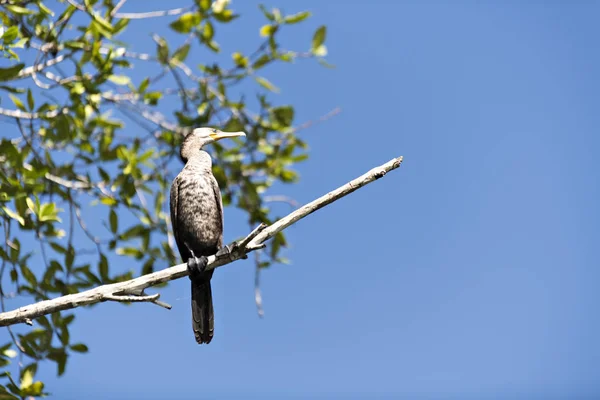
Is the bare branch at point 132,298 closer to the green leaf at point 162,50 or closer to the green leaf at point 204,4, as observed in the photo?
the green leaf at point 162,50

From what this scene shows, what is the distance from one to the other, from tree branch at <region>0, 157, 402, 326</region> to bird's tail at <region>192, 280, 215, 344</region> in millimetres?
818

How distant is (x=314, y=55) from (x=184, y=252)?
2032 millimetres

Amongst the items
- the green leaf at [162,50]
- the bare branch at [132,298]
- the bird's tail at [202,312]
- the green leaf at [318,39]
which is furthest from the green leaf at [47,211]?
the green leaf at [318,39]

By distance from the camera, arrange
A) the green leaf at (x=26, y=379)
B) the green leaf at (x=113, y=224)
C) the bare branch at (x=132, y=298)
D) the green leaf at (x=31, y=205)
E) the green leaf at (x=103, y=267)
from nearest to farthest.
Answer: the bare branch at (x=132, y=298)
the green leaf at (x=26, y=379)
the green leaf at (x=31, y=205)
the green leaf at (x=103, y=267)
the green leaf at (x=113, y=224)

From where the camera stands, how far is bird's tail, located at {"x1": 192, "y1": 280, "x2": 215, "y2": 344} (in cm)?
437

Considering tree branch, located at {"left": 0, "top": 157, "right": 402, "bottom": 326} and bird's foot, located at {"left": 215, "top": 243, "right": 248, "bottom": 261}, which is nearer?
tree branch, located at {"left": 0, "top": 157, "right": 402, "bottom": 326}

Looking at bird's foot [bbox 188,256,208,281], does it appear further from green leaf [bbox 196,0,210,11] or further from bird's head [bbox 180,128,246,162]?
green leaf [bbox 196,0,210,11]

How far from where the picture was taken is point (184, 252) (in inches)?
190

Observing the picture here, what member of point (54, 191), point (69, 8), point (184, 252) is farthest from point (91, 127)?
point (184, 252)

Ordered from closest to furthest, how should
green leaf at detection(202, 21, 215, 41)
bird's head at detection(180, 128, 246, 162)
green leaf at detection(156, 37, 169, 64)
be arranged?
1. bird's head at detection(180, 128, 246, 162)
2. green leaf at detection(156, 37, 169, 64)
3. green leaf at detection(202, 21, 215, 41)

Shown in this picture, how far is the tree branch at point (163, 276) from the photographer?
3395mm

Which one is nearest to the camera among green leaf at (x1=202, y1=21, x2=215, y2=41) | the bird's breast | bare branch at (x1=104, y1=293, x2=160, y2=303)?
bare branch at (x1=104, y1=293, x2=160, y2=303)

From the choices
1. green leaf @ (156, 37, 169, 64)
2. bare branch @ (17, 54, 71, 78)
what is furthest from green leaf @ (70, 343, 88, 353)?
green leaf @ (156, 37, 169, 64)

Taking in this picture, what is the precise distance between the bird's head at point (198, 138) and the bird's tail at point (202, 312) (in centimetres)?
→ 107
